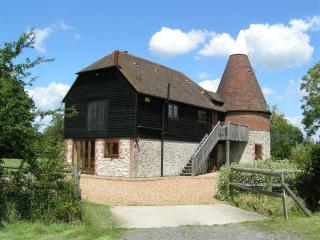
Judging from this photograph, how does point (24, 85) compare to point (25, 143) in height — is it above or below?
above

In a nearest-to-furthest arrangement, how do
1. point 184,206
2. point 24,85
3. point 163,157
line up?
point 24,85, point 184,206, point 163,157

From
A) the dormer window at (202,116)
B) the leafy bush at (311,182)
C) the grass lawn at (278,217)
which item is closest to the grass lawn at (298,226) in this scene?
the grass lawn at (278,217)

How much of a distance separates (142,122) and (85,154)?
200 inches

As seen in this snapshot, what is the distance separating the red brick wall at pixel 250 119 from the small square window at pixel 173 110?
295 inches

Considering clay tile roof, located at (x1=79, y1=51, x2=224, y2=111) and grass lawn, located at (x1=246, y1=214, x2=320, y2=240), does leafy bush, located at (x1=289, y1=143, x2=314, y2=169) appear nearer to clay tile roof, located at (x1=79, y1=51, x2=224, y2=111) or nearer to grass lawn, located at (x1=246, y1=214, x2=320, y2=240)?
grass lawn, located at (x1=246, y1=214, x2=320, y2=240)

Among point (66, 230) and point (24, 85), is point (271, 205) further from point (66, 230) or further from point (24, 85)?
point (24, 85)

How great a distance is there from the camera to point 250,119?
3603cm

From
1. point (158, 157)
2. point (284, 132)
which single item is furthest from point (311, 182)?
point (284, 132)

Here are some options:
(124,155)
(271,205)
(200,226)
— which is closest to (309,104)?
(124,155)

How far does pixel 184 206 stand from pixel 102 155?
1571 cm

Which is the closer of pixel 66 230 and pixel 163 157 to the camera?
pixel 66 230

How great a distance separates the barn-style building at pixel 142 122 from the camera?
88.2 feet

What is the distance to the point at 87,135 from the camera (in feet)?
96.1

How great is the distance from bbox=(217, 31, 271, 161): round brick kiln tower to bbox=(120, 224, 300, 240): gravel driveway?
87.7 ft
